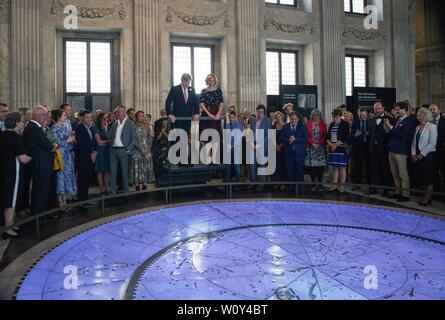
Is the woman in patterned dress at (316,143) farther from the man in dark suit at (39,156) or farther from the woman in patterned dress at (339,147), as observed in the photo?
the man in dark suit at (39,156)

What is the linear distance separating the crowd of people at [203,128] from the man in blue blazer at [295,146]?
24mm

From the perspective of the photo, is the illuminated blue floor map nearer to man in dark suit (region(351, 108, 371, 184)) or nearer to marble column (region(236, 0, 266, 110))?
man in dark suit (region(351, 108, 371, 184))

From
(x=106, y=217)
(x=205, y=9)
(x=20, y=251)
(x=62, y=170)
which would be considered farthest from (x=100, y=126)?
(x=205, y=9)

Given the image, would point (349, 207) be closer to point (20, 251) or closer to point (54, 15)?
point (20, 251)

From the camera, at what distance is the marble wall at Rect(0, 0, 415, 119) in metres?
12.8

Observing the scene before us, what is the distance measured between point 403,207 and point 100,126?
21.9 ft

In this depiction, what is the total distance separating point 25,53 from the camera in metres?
12.8

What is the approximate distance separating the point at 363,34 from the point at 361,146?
9.86 m

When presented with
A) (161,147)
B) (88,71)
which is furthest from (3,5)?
(161,147)

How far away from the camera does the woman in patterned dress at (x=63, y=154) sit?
777 cm

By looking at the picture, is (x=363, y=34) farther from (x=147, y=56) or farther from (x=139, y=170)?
(x=139, y=170)

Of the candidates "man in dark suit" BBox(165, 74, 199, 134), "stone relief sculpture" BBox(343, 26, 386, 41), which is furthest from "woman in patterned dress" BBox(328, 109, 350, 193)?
"stone relief sculpture" BBox(343, 26, 386, 41)

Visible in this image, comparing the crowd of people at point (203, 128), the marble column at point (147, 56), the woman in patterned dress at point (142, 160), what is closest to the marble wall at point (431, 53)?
the crowd of people at point (203, 128)

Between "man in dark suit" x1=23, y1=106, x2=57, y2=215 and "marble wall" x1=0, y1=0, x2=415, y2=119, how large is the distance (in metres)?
6.71
